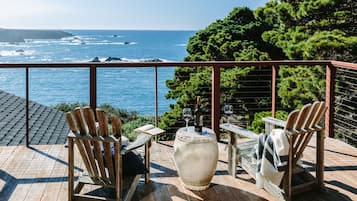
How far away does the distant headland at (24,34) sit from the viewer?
26869mm

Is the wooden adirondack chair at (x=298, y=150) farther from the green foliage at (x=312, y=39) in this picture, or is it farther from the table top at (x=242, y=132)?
the green foliage at (x=312, y=39)

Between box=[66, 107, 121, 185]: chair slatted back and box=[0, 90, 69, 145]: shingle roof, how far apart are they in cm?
227

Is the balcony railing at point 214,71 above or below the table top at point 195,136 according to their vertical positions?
above

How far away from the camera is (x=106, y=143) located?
10.3 ft

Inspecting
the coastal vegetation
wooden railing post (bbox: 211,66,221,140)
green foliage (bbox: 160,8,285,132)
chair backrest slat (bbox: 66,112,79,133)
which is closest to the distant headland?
green foliage (bbox: 160,8,285,132)

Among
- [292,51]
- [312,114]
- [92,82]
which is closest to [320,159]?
[312,114]

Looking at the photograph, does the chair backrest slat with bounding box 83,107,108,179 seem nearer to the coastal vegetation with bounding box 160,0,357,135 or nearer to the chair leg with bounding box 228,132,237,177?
the chair leg with bounding box 228,132,237,177

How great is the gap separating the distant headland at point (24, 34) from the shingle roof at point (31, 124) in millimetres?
18516

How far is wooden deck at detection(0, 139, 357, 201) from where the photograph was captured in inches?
138

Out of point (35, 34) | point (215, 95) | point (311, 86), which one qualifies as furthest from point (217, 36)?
point (35, 34)

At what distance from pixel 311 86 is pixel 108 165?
7139 millimetres

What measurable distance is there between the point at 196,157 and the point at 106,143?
83 centimetres

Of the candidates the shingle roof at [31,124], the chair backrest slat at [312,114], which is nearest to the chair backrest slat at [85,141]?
the chair backrest slat at [312,114]

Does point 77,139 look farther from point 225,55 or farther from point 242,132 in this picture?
point 225,55
